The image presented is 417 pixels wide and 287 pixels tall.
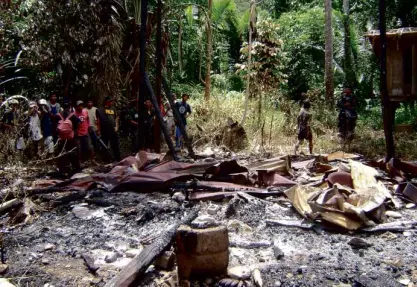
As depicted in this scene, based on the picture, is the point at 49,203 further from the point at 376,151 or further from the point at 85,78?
the point at 376,151

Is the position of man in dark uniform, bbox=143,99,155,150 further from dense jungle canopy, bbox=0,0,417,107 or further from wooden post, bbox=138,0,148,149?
wooden post, bbox=138,0,148,149

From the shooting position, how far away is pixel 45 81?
10680 millimetres

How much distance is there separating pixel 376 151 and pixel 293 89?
8094 millimetres

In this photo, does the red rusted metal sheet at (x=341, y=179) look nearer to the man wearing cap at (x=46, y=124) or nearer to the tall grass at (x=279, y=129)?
the tall grass at (x=279, y=129)

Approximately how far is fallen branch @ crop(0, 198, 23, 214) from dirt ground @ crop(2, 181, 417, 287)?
0.32 metres

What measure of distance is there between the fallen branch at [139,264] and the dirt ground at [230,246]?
0.50 feet

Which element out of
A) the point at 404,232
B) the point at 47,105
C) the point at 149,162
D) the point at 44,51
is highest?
the point at 44,51

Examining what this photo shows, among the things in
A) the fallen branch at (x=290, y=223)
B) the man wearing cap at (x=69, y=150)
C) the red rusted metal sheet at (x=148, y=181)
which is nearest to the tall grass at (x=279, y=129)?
the man wearing cap at (x=69, y=150)

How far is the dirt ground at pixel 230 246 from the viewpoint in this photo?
3689 mm

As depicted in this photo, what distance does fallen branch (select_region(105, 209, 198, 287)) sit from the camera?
11.0ft

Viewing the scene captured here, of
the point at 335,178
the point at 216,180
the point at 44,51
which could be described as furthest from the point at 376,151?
the point at 44,51

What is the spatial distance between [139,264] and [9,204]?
2.54 metres

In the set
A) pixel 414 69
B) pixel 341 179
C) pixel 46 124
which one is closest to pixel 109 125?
pixel 46 124

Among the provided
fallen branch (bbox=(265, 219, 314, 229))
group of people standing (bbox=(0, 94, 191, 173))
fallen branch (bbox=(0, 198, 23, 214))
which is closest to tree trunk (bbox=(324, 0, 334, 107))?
group of people standing (bbox=(0, 94, 191, 173))
